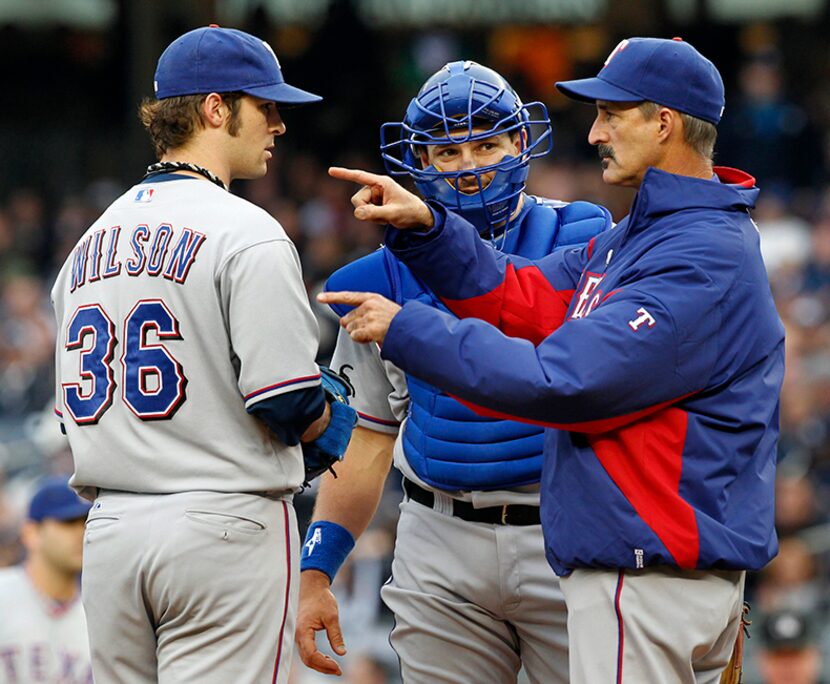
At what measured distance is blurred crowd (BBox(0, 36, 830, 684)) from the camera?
6852mm

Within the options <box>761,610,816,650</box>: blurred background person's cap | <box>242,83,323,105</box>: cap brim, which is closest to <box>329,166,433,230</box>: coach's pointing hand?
<box>242,83,323,105</box>: cap brim

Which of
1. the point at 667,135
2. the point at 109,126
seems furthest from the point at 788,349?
the point at 109,126

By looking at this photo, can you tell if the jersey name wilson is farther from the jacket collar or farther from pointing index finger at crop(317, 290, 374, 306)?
the jacket collar

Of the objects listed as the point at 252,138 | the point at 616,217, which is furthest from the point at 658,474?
the point at 616,217

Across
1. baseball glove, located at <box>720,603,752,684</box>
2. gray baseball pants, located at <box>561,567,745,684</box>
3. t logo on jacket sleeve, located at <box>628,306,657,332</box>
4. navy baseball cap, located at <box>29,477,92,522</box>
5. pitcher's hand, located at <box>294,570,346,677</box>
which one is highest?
t logo on jacket sleeve, located at <box>628,306,657,332</box>

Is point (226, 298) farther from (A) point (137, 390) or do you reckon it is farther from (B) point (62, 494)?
(B) point (62, 494)

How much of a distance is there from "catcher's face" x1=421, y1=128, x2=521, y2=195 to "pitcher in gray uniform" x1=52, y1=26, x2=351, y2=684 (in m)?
0.63

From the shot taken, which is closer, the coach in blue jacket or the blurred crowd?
the coach in blue jacket

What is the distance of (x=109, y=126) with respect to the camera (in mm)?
14812

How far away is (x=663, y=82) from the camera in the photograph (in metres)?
3.30

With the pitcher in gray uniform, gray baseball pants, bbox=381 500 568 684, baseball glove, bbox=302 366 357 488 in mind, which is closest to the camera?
the pitcher in gray uniform

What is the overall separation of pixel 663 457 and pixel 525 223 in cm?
111

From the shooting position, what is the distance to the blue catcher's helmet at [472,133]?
384 centimetres

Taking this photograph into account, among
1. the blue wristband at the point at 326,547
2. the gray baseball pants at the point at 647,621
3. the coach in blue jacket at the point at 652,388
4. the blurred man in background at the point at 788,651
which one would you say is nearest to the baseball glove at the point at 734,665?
the coach in blue jacket at the point at 652,388
